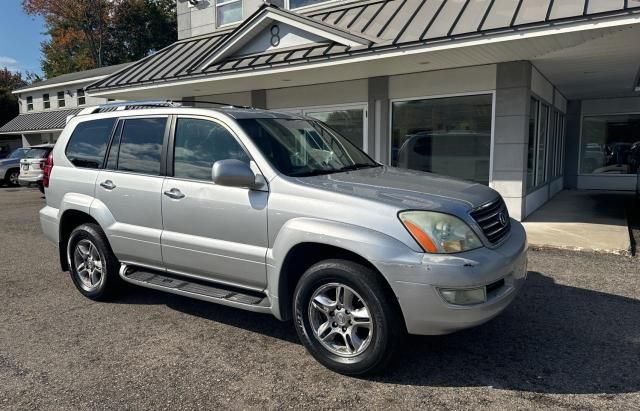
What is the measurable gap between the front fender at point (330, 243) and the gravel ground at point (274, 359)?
651 millimetres

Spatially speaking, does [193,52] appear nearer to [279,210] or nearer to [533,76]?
[533,76]

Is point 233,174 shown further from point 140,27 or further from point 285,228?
point 140,27

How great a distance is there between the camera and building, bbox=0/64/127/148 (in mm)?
30203

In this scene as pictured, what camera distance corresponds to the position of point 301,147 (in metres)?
→ 4.29

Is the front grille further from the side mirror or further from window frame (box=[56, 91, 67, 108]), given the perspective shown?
window frame (box=[56, 91, 67, 108])

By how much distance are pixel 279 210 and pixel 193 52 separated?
10285 millimetres

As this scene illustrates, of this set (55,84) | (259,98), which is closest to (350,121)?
(259,98)

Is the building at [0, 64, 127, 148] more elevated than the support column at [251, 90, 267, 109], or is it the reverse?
the building at [0, 64, 127, 148]

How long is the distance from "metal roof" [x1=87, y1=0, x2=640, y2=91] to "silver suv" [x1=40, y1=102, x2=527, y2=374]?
12.3 ft

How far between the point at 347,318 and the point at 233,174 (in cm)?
136

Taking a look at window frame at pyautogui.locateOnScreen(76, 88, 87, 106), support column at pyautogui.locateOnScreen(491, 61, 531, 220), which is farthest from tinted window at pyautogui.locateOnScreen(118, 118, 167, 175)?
window frame at pyautogui.locateOnScreen(76, 88, 87, 106)

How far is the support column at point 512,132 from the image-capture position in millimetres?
8758

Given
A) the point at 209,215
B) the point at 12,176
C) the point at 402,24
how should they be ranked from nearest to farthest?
1. the point at 209,215
2. the point at 402,24
3. the point at 12,176

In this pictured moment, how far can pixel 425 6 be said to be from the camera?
8906 millimetres
